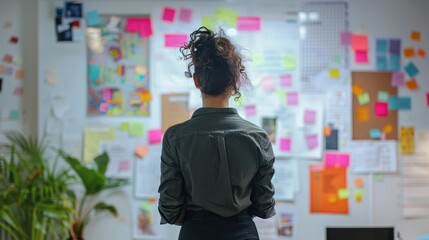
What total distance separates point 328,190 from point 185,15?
1468 mm

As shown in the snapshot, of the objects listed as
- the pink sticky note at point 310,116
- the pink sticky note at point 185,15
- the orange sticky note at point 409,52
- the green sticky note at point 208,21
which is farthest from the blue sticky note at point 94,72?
the orange sticky note at point 409,52

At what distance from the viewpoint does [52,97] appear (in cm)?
273

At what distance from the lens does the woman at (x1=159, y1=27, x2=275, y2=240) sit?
48.8 inches

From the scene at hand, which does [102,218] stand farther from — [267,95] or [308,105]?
[308,105]

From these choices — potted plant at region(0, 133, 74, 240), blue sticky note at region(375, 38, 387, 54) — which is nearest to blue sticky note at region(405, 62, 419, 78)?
blue sticky note at region(375, 38, 387, 54)

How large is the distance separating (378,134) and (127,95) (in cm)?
166

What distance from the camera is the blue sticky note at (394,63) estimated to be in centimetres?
276

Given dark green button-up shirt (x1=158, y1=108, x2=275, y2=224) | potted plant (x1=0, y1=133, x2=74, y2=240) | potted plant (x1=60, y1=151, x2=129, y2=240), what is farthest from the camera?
potted plant (x1=60, y1=151, x2=129, y2=240)

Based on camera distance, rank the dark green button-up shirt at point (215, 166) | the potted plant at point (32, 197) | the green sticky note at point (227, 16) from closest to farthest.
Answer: the dark green button-up shirt at point (215, 166) < the potted plant at point (32, 197) < the green sticky note at point (227, 16)

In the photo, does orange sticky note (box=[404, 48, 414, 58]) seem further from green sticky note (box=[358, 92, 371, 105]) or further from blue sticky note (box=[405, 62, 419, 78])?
green sticky note (box=[358, 92, 371, 105])

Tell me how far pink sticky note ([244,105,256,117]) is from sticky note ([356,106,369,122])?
0.68m

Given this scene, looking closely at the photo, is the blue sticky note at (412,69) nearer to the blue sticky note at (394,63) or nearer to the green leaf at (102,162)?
the blue sticky note at (394,63)

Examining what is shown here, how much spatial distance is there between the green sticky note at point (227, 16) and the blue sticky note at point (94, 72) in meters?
0.85

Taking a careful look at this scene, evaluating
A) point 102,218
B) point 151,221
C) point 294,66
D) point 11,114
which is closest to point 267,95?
point 294,66
